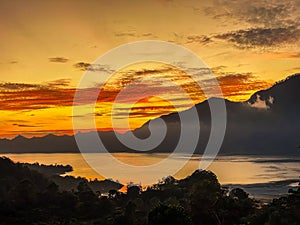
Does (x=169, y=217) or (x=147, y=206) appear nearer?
(x=169, y=217)

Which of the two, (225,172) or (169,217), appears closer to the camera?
(169,217)

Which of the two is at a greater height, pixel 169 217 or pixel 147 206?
pixel 169 217

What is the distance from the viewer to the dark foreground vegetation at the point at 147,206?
33181 mm

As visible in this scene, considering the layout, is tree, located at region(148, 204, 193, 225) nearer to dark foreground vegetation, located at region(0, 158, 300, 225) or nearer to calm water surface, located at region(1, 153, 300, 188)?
dark foreground vegetation, located at region(0, 158, 300, 225)

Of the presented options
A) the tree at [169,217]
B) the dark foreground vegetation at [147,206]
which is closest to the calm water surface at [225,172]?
the dark foreground vegetation at [147,206]

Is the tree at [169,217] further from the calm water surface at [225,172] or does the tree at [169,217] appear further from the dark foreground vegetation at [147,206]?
the calm water surface at [225,172]

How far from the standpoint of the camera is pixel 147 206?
5506 centimetres

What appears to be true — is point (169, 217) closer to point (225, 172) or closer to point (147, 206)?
point (147, 206)

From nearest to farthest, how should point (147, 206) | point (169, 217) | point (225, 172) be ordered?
A: 1. point (169, 217)
2. point (147, 206)
3. point (225, 172)

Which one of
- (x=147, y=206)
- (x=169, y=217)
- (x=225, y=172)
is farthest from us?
(x=225, y=172)

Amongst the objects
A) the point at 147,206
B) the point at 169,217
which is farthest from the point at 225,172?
the point at 169,217

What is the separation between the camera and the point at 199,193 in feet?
135

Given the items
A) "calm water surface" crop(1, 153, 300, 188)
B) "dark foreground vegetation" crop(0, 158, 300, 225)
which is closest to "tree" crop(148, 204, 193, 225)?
"dark foreground vegetation" crop(0, 158, 300, 225)

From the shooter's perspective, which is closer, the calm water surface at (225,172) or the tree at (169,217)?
the tree at (169,217)
